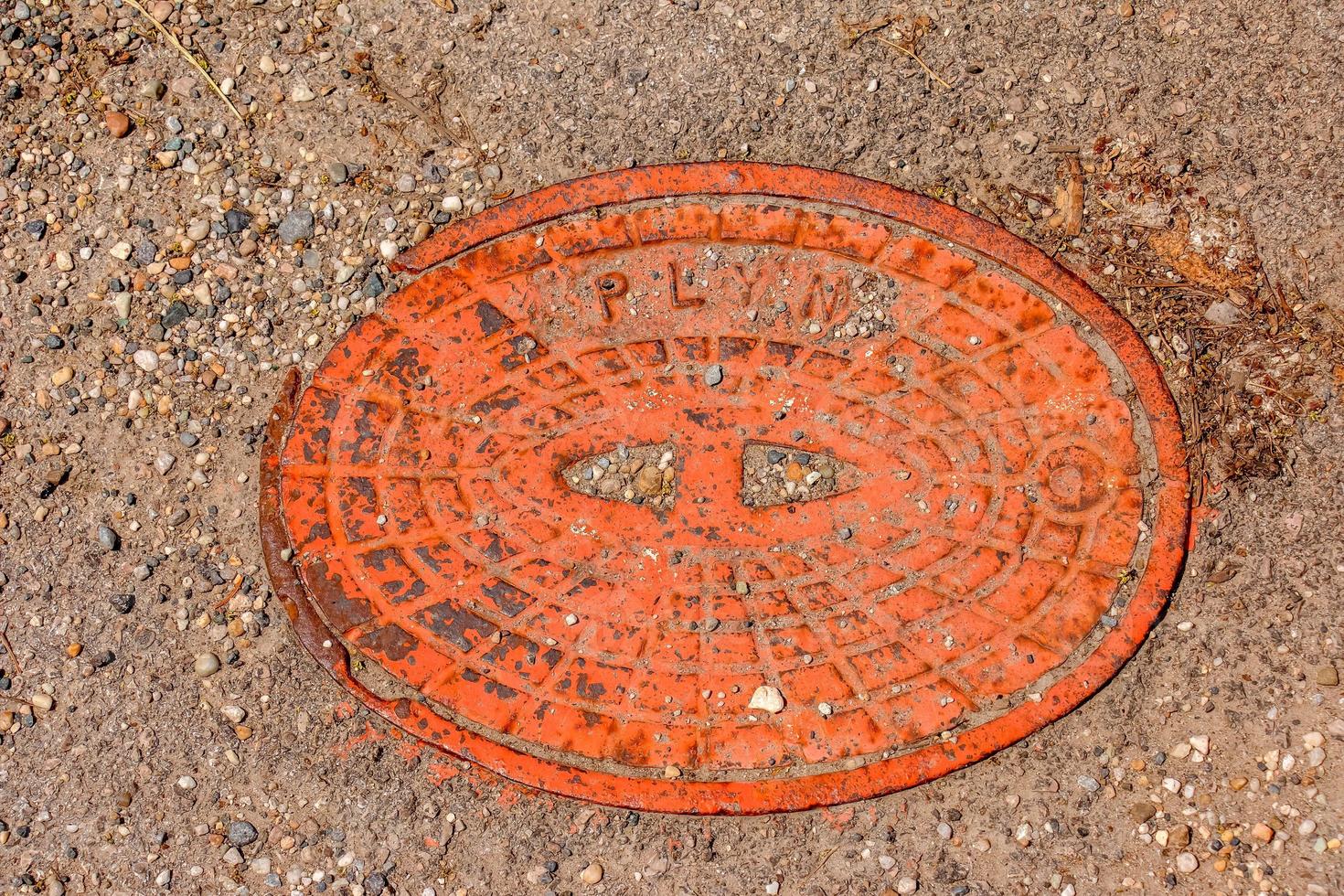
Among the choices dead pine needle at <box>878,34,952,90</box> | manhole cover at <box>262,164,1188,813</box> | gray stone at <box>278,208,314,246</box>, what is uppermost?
dead pine needle at <box>878,34,952,90</box>

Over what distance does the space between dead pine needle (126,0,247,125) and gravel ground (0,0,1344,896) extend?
12 mm

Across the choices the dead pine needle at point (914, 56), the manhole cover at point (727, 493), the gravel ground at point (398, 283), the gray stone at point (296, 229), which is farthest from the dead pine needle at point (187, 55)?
the dead pine needle at point (914, 56)

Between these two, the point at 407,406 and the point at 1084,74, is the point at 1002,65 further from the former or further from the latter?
the point at 407,406

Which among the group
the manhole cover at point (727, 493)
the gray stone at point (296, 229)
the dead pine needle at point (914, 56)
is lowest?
the manhole cover at point (727, 493)

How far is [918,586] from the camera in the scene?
2.63 m

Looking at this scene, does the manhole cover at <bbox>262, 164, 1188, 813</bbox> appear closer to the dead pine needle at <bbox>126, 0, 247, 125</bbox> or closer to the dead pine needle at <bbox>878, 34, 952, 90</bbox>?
the dead pine needle at <bbox>878, 34, 952, 90</bbox>

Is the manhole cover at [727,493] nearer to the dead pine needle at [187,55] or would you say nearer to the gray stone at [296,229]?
the gray stone at [296,229]

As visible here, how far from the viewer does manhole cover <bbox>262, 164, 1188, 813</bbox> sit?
256cm

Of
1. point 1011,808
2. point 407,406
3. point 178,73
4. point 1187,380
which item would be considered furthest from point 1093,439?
point 178,73

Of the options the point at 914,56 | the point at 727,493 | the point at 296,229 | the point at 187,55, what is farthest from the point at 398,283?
the point at 914,56

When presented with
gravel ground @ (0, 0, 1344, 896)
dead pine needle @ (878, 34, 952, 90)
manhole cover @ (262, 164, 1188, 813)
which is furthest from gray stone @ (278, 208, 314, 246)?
dead pine needle @ (878, 34, 952, 90)

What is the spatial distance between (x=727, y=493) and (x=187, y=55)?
2072mm

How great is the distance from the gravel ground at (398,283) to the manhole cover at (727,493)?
109 millimetres

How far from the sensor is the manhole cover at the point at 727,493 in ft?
8.40
